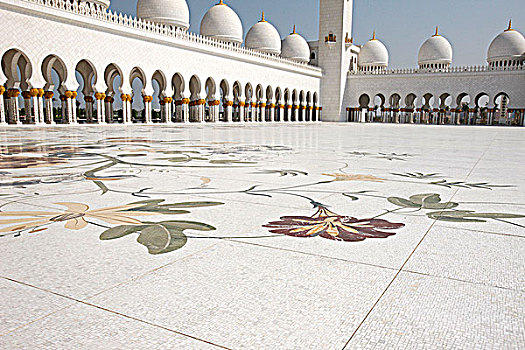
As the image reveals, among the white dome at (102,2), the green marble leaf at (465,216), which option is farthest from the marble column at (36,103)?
the green marble leaf at (465,216)

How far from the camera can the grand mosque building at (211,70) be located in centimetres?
1176

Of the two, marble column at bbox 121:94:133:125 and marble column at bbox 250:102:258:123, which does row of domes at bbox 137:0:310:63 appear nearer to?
marble column at bbox 250:102:258:123

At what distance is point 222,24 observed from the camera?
2062 cm

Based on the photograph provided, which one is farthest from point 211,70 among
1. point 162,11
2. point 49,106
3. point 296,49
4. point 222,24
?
point 296,49

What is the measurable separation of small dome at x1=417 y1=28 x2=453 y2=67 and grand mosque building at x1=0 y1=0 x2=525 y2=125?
0.06 meters

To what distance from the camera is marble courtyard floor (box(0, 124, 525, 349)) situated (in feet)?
2.47

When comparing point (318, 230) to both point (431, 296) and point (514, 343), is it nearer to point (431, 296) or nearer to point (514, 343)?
point (431, 296)

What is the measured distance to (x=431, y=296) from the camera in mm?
895

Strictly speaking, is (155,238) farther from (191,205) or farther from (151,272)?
(191,205)

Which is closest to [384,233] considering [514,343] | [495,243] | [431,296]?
[495,243]

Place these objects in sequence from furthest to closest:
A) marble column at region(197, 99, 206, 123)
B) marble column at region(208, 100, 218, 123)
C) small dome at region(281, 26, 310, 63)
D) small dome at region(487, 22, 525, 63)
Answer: small dome at region(281, 26, 310, 63) < small dome at region(487, 22, 525, 63) < marble column at region(208, 100, 218, 123) < marble column at region(197, 99, 206, 123)

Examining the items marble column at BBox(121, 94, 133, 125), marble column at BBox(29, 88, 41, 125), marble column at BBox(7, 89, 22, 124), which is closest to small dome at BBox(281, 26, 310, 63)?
marble column at BBox(121, 94, 133, 125)

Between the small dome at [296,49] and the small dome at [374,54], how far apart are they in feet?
13.7

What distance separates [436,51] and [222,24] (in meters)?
13.2
